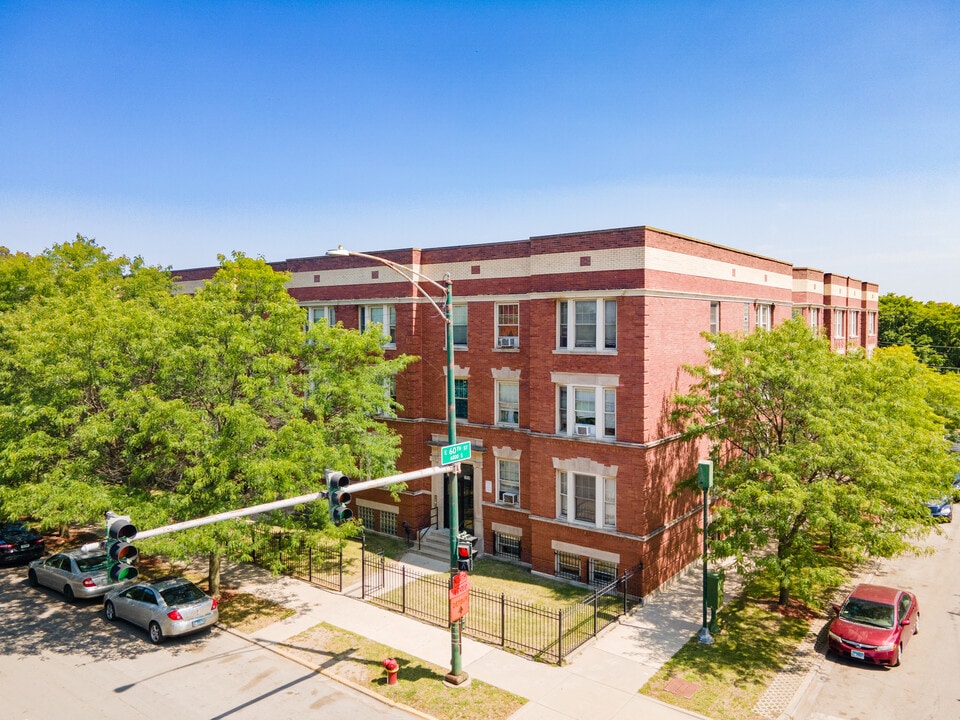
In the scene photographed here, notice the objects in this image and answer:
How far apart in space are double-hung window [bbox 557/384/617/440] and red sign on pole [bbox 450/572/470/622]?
786 cm

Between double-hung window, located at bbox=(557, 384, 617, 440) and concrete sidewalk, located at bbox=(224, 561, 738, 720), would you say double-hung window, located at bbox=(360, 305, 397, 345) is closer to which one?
double-hung window, located at bbox=(557, 384, 617, 440)

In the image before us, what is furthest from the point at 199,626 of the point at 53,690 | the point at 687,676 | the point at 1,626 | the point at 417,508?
the point at 687,676

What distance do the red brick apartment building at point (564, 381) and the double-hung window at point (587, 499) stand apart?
48mm

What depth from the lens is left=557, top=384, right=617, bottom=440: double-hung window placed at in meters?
21.4

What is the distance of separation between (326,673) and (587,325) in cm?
1305

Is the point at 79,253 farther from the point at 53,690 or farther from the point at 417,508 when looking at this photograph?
the point at 53,690

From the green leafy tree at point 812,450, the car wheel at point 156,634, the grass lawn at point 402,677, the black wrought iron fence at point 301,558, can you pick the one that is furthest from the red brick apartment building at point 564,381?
the car wheel at point 156,634

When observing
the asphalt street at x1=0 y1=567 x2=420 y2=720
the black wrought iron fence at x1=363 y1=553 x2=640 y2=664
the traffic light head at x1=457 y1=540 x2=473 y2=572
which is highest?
the traffic light head at x1=457 y1=540 x2=473 y2=572

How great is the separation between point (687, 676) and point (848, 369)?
1033 cm

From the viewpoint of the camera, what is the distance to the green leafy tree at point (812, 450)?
1689 centimetres

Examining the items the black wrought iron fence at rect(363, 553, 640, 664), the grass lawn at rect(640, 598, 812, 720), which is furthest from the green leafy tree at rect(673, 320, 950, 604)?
the black wrought iron fence at rect(363, 553, 640, 664)

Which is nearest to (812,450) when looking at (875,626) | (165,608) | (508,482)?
(875,626)

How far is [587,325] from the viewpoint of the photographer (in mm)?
21828

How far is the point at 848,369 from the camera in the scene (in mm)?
19578
